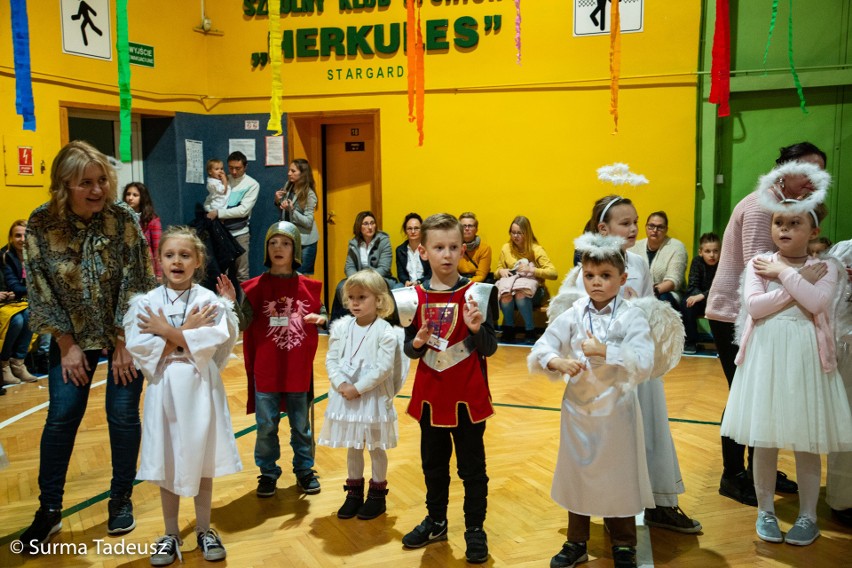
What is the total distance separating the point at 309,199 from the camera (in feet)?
28.6

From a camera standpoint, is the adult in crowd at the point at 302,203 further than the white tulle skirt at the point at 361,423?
Yes

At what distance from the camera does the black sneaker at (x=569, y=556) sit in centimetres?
304

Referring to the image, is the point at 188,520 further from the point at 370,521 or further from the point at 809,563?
the point at 809,563

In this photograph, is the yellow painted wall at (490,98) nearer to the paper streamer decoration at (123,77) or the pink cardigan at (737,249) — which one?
the paper streamer decoration at (123,77)

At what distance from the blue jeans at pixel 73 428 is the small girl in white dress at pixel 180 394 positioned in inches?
12.5

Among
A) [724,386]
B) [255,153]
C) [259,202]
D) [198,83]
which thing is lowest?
[724,386]

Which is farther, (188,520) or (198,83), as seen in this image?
(198,83)

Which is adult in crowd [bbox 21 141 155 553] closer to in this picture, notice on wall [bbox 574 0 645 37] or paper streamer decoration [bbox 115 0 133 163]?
paper streamer decoration [bbox 115 0 133 163]

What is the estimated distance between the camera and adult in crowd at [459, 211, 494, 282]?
8445 millimetres

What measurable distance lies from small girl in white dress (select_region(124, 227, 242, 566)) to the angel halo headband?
228 cm

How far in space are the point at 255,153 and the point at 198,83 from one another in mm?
1089

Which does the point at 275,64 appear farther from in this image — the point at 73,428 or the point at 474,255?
the point at 474,255

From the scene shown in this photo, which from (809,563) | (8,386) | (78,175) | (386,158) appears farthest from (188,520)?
(386,158)

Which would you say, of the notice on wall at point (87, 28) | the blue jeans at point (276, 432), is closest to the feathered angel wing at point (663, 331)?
the blue jeans at point (276, 432)
